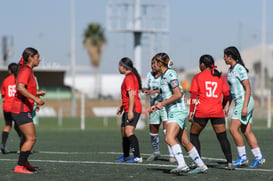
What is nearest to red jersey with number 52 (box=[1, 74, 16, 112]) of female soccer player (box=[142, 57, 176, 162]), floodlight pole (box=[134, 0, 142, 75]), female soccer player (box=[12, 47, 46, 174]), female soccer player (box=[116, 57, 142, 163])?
female soccer player (box=[142, 57, 176, 162])

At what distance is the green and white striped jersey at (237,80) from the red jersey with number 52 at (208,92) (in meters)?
0.57

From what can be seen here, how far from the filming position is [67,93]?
66.0 m

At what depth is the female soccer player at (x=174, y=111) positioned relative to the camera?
36.7 feet

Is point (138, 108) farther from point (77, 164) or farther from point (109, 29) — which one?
point (109, 29)

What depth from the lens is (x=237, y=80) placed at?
12539mm

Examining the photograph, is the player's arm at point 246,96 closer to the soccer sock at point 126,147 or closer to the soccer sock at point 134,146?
the soccer sock at point 134,146

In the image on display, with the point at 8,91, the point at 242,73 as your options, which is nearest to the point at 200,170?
the point at 242,73

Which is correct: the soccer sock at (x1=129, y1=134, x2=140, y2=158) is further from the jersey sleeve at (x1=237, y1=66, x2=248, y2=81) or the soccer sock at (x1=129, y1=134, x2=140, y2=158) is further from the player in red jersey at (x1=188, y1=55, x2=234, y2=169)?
the jersey sleeve at (x1=237, y1=66, x2=248, y2=81)

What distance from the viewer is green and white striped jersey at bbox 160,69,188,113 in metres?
11.3

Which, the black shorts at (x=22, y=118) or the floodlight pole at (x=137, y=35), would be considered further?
the floodlight pole at (x=137, y=35)

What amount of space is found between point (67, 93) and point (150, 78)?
51999 mm

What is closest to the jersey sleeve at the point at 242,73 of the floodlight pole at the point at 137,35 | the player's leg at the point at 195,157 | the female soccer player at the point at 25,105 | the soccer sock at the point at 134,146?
the player's leg at the point at 195,157

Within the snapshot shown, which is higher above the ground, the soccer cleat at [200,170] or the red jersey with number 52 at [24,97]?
the red jersey with number 52 at [24,97]

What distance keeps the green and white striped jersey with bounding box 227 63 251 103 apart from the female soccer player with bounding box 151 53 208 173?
1.47 metres
